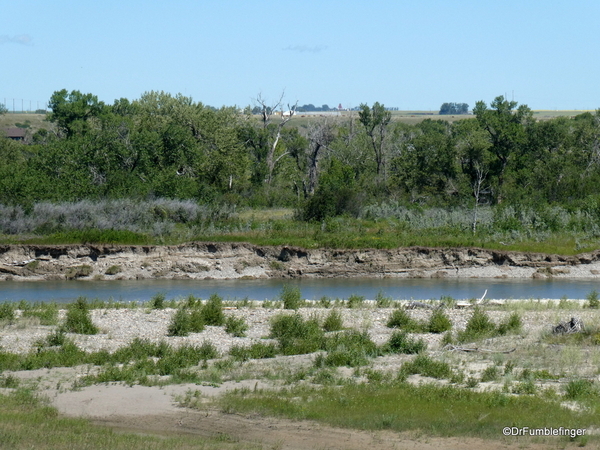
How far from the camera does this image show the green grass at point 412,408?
1161 centimetres

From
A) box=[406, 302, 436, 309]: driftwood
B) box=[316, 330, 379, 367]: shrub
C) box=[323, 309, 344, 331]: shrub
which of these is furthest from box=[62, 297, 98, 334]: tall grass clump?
box=[406, 302, 436, 309]: driftwood

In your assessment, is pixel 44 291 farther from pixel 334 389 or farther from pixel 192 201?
pixel 334 389

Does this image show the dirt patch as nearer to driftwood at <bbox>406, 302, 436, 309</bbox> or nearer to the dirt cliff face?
driftwood at <bbox>406, 302, 436, 309</bbox>

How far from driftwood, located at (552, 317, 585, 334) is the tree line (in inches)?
1071

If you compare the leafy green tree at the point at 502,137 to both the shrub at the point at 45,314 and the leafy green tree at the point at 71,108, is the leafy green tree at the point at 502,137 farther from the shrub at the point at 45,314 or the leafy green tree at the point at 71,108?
the shrub at the point at 45,314

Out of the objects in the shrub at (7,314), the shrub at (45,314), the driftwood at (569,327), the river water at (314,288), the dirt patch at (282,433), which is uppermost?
the dirt patch at (282,433)

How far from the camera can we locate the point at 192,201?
4859cm

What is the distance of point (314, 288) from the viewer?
37.8m

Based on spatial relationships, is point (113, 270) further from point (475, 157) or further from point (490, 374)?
point (490, 374)

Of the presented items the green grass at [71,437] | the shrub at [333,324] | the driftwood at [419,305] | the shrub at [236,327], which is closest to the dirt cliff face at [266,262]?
the driftwood at [419,305]

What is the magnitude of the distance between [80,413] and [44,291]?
79.7 feet

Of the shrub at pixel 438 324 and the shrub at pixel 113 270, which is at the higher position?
the shrub at pixel 438 324

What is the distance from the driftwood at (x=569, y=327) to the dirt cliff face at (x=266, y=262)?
2203cm

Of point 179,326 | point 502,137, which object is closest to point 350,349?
point 179,326
